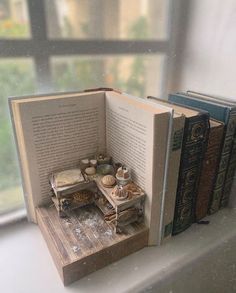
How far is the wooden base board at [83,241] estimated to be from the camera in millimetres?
473

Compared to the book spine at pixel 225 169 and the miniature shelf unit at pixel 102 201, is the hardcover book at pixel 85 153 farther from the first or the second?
the book spine at pixel 225 169

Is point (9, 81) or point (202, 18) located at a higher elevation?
point (202, 18)

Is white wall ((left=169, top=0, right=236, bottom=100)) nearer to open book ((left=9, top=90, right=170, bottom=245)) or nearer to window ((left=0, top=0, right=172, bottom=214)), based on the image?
window ((left=0, top=0, right=172, bottom=214))

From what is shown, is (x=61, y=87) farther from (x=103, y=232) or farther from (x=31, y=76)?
(x=103, y=232)

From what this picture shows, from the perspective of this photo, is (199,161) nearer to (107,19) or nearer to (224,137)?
(224,137)

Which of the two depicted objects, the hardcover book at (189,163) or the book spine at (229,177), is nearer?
the hardcover book at (189,163)

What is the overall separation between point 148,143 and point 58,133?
0.68ft

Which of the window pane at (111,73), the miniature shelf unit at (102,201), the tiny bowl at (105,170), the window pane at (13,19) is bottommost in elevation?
the miniature shelf unit at (102,201)

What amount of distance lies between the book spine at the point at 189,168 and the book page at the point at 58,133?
213 millimetres

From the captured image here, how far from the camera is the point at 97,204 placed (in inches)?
22.9

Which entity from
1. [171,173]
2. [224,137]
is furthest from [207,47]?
[171,173]

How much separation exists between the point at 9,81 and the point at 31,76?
1.9 inches

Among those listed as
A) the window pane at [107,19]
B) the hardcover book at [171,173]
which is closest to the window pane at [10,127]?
the window pane at [107,19]

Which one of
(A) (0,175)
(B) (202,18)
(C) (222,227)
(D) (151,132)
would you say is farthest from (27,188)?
(B) (202,18)
